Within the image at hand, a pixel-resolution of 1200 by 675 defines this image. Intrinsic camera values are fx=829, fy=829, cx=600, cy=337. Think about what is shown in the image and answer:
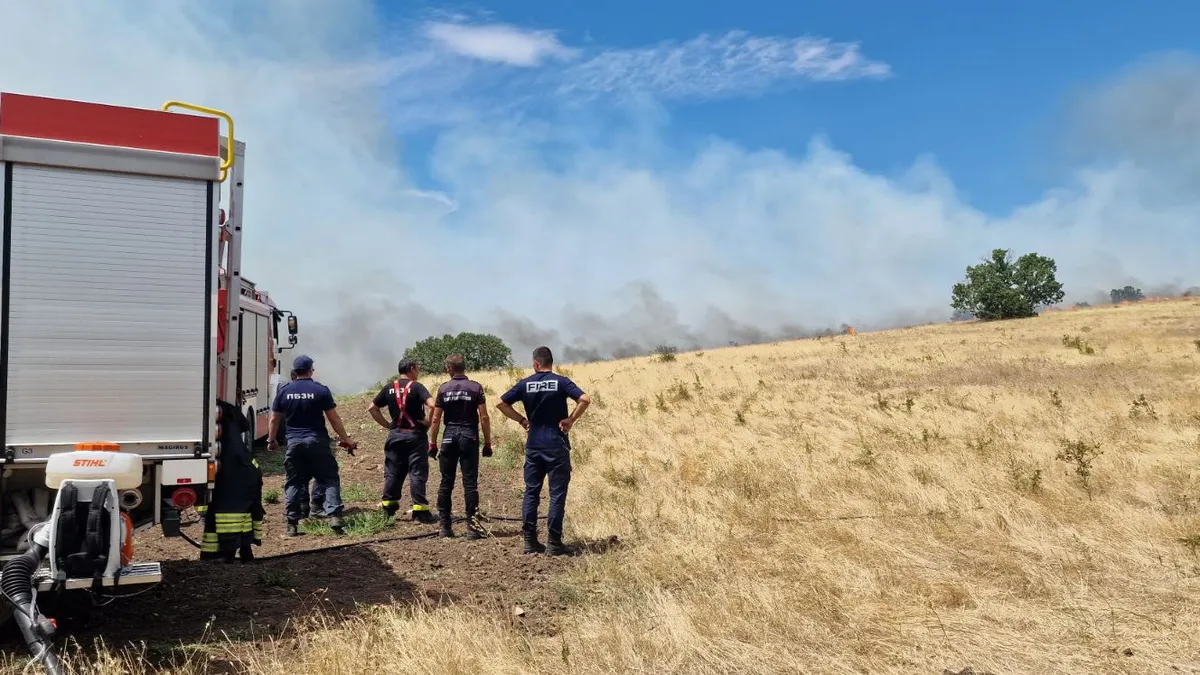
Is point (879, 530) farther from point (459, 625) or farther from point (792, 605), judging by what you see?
point (459, 625)

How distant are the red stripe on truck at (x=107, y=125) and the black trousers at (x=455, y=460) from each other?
3630 millimetres

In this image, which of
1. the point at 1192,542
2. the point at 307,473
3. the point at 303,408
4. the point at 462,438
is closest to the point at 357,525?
the point at 307,473

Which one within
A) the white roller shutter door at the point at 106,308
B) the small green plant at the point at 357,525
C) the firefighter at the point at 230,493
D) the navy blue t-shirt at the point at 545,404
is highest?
the white roller shutter door at the point at 106,308

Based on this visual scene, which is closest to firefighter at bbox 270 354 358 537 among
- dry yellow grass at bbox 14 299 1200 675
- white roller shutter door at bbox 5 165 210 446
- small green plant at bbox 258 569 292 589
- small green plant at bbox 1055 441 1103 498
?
small green plant at bbox 258 569 292 589

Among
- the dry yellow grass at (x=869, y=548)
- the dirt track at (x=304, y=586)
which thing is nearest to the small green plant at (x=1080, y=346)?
the dry yellow grass at (x=869, y=548)

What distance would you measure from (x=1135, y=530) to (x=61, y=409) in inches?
305

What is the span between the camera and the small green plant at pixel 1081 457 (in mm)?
8508

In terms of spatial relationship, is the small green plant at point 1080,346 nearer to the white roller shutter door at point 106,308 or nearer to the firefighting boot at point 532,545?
the firefighting boot at point 532,545

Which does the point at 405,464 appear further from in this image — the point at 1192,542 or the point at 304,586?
the point at 1192,542

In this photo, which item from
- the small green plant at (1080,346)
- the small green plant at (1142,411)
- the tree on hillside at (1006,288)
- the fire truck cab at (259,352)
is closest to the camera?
the small green plant at (1142,411)

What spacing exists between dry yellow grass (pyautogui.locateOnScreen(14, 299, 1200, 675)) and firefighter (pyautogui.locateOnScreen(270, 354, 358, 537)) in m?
2.56

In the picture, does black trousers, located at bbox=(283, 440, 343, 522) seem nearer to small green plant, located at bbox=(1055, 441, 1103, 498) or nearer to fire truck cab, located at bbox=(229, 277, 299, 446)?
fire truck cab, located at bbox=(229, 277, 299, 446)

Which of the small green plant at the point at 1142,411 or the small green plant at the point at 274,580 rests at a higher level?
the small green plant at the point at 1142,411

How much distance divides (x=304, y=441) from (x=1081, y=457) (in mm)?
8313
